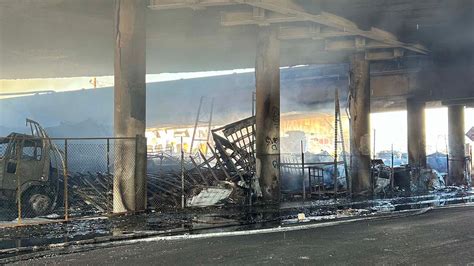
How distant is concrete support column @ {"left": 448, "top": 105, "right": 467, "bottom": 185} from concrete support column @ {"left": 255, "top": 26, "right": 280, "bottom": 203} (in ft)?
51.1

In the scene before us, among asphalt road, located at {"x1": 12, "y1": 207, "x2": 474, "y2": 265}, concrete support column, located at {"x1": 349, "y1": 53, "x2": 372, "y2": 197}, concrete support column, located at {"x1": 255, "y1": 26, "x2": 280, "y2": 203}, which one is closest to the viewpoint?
asphalt road, located at {"x1": 12, "y1": 207, "x2": 474, "y2": 265}

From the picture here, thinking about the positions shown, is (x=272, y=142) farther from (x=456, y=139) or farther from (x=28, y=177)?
(x=456, y=139)

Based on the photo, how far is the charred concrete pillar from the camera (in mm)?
13484

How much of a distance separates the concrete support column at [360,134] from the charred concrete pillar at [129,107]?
32.0 feet

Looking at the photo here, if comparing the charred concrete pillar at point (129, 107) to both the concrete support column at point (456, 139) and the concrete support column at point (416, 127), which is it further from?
the concrete support column at point (456, 139)

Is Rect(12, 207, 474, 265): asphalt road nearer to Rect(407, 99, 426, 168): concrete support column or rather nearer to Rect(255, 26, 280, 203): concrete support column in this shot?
Rect(255, 26, 280, 203): concrete support column

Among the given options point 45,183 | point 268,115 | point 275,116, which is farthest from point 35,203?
point 275,116

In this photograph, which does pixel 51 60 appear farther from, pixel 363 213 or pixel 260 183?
pixel 363 213

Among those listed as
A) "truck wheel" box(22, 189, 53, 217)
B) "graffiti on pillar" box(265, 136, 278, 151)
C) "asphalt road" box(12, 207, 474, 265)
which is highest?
"graffiti on pillar" box(265, 136, 278, 151)

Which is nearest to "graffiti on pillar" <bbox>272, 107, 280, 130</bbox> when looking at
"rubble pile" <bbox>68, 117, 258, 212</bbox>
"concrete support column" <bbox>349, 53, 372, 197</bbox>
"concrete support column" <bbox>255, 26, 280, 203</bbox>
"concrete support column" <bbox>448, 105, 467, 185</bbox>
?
"concrete support column" <bbox>255, 26, 280, 203</bbox>

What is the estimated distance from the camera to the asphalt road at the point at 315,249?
7.58 m

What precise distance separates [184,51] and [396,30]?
387 inches

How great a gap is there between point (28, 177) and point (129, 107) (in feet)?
11.8

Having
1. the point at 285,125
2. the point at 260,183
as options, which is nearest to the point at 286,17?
the point at 260,183
